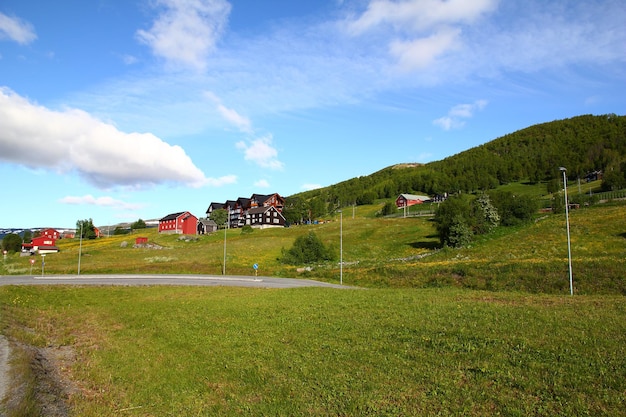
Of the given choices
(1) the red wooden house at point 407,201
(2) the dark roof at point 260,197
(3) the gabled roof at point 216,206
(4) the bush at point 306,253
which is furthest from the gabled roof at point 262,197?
(4) the bush at point 306,253

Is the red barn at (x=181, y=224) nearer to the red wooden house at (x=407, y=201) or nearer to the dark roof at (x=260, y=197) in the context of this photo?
the dark roof at (x=260, y=197)

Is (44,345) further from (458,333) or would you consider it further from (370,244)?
(370,244)

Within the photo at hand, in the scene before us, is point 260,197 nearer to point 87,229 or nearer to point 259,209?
point 259,209

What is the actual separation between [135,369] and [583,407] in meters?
13.0

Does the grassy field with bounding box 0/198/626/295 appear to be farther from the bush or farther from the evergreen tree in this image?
the evergreen tree

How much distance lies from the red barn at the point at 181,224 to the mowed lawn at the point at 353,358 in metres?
124

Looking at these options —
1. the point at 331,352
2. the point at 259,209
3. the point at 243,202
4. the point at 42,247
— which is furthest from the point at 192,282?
the point at 243,202

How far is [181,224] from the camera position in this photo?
470ft

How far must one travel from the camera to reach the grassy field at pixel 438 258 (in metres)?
34.5

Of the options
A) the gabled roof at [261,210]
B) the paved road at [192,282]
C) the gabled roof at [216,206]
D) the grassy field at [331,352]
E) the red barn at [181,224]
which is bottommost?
the paved road at [192,282]

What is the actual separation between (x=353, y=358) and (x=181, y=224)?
139152mm

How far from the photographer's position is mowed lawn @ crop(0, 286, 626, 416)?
9516mm

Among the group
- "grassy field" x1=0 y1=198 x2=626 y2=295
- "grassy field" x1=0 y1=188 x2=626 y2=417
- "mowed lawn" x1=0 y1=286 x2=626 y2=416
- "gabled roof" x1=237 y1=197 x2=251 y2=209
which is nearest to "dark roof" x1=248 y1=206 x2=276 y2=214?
"gabled roof" x1=237 y1=197 x2=251 y2=209

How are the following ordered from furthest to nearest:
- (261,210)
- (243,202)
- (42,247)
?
(243,202)
(261,210)
(42,247)
